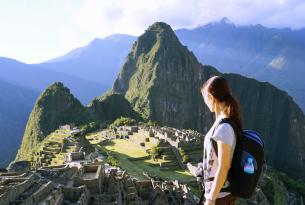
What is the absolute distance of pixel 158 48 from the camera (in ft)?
531

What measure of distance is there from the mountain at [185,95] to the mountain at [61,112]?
24475 millimetres

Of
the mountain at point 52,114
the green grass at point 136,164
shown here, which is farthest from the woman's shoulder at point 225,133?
the mountain at point 52,114

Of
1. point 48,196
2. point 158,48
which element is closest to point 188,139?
point 48,196

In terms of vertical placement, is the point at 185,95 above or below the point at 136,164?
above

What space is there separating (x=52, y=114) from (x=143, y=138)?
46.4 meters

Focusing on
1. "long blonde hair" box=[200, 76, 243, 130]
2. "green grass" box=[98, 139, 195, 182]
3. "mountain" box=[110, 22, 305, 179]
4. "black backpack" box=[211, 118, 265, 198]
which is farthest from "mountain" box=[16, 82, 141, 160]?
"black backpack" box=[211, 118, 265, 198]

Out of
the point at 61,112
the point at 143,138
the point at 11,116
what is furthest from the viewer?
the point at 11,116

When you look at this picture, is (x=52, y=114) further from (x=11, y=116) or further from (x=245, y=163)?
(x=245, y=163)

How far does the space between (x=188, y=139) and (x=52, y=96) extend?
56.9 meters

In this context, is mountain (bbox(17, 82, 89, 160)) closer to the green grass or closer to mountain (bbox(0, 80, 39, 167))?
mountain (bbox(0, 80, 39, 167))

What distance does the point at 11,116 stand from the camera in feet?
533

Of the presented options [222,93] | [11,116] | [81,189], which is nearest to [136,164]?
[81,189]

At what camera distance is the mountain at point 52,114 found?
101 m

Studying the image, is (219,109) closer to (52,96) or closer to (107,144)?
(107,144)
